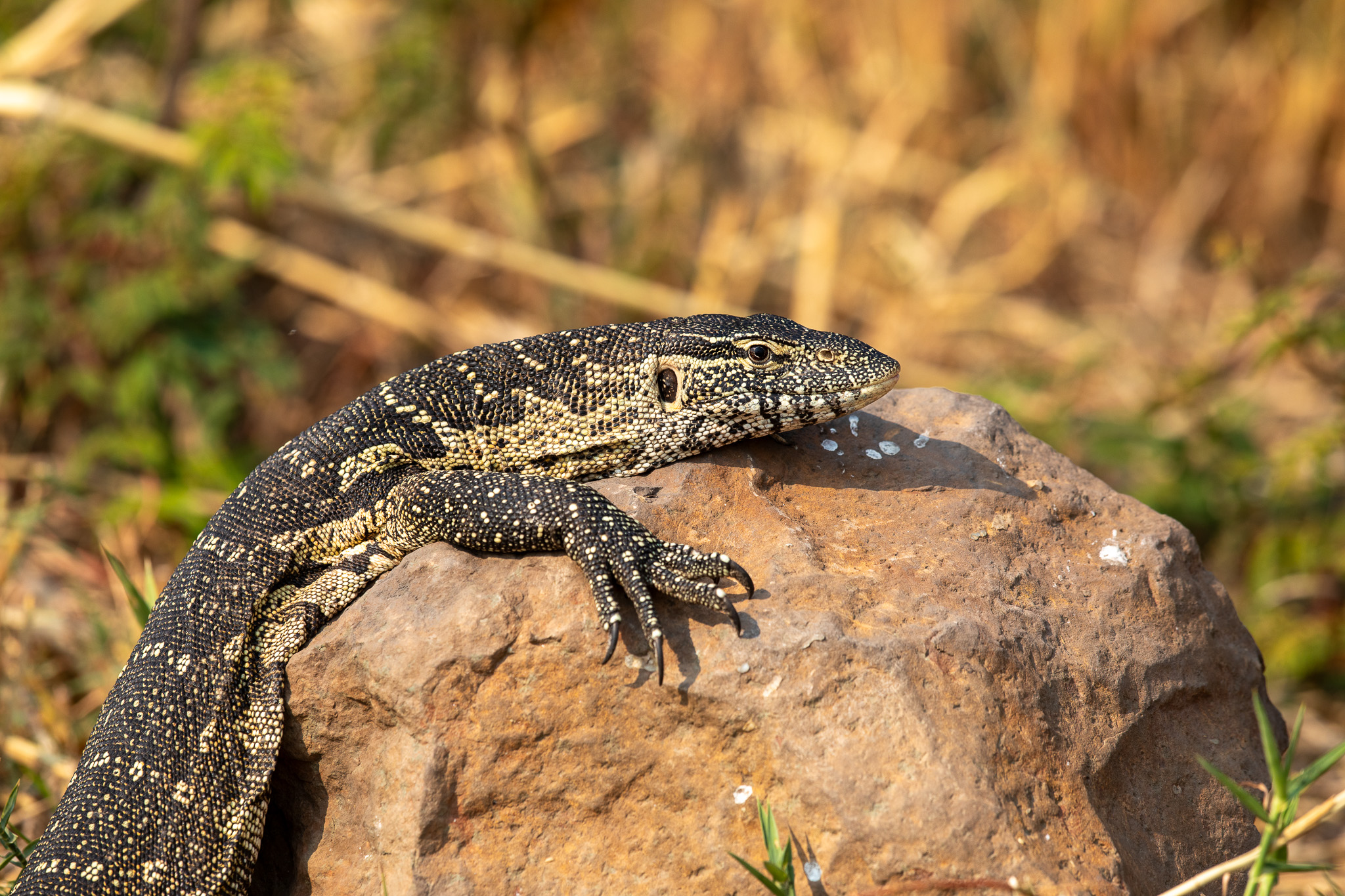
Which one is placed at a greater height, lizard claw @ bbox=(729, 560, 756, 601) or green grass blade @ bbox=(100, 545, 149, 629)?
green grass blade @ bbox=(100, 545, 149, 629)

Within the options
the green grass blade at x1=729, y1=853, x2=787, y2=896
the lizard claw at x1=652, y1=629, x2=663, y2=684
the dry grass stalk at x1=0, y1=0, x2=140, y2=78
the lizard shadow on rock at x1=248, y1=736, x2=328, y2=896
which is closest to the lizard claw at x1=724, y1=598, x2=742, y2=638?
the lizard claw at x1=652, y1=629, x2=663, y2=684

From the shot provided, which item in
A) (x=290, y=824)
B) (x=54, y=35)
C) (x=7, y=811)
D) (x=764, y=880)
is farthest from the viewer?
(x=54, y=35)

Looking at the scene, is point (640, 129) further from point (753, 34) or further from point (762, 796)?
point (762, 796)

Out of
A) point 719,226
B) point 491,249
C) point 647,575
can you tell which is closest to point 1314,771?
point 647,575

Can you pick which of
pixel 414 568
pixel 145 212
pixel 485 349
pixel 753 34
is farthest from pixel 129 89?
pixel 414 568

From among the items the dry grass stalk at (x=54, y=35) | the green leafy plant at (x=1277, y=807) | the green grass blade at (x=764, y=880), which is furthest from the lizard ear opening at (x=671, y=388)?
the dry grass stalk at (x=54, y=35)

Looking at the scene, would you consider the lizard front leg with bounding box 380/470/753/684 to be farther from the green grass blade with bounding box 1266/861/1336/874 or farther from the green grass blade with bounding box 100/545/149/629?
the green grass blade with bounding box 1266/861/1336/874

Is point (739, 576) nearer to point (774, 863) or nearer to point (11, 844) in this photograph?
point (774, 863)
